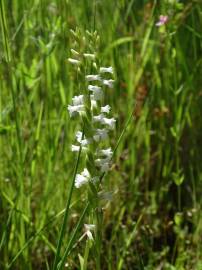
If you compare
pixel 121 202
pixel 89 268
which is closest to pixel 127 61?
pixel 121 202

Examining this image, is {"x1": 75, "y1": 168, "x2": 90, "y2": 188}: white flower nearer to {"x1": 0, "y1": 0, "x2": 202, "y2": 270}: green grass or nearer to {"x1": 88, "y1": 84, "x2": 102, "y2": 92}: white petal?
{"x1": 88, "y1": 84, "x2": 102, "y2": 92}: white petal

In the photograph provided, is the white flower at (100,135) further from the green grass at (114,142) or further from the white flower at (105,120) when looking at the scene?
the green grass at (114,142)

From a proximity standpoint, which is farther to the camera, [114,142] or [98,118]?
[114,142]

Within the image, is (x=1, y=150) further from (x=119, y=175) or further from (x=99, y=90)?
(x=99, y=90)

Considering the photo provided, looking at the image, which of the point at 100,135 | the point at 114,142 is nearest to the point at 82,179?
the point at 100,135

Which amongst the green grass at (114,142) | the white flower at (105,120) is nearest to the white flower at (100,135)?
the white flower at (105,120)

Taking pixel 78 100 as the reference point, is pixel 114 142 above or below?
below

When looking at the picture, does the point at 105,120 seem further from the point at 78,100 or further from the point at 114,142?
the point at 114,142

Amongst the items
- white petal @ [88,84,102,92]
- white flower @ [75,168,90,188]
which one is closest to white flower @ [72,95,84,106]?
white petal @ [88,84,102,92]
